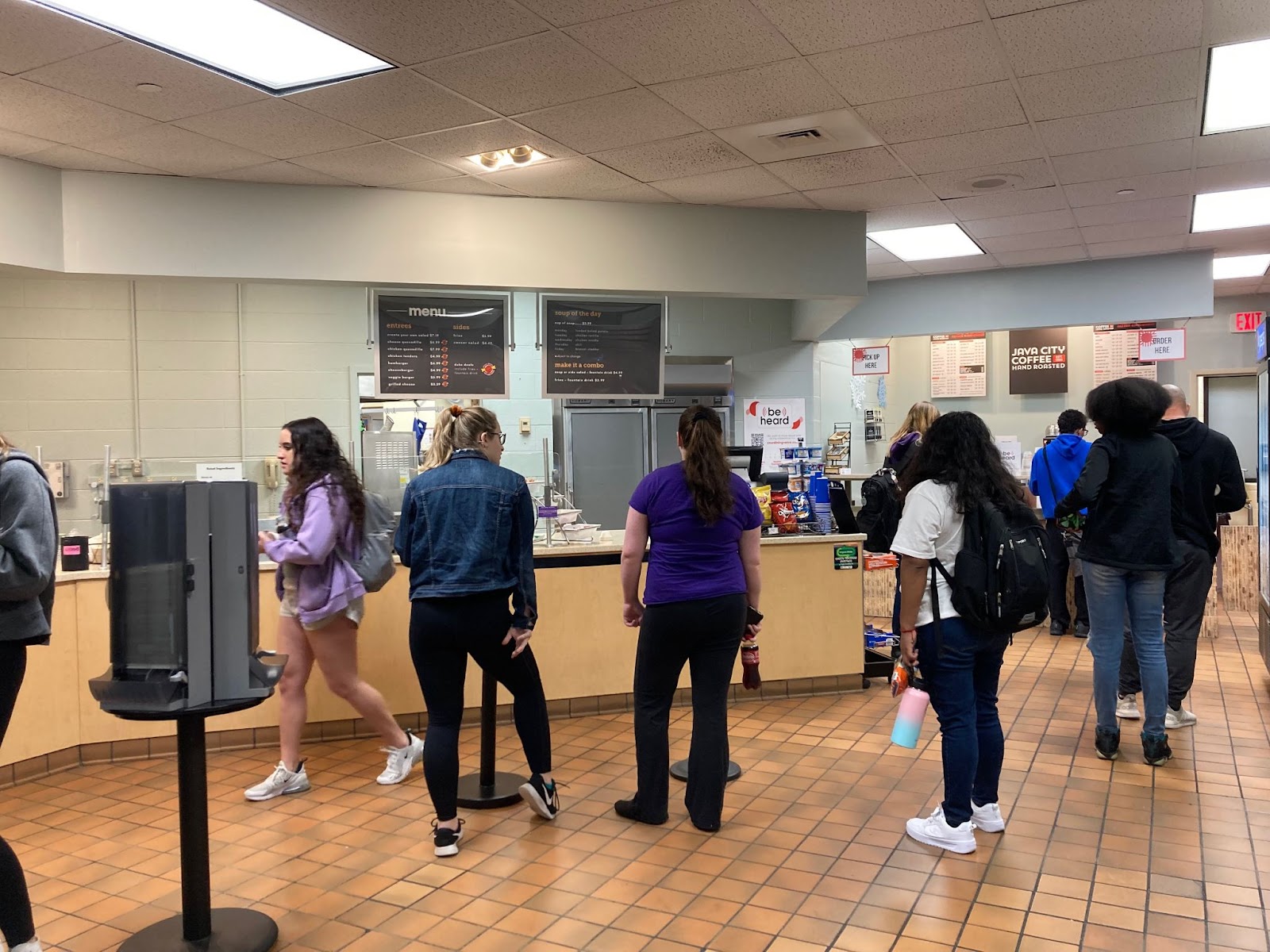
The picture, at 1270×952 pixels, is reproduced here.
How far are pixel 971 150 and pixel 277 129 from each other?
3206mm

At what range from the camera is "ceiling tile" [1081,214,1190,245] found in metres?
6.13

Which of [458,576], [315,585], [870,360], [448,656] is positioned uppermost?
[870,360]

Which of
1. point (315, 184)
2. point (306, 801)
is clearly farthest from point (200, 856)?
point (315, 184)

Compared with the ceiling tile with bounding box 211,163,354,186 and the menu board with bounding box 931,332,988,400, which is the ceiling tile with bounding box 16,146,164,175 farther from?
the menu board with bounding box 931,332,988,400

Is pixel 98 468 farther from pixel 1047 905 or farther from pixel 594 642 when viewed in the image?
pixel 1047 905

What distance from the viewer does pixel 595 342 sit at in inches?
229

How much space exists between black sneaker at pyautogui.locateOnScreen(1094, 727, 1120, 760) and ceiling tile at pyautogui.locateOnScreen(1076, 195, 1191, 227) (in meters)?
3.20

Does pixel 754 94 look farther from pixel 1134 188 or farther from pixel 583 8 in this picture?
pixel 1134 188

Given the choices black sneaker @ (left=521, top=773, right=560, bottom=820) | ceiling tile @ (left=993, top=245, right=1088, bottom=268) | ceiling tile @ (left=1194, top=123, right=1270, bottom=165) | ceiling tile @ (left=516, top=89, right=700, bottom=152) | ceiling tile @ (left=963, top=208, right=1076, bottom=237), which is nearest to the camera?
black sneaker @ (left=521, top=773, right=560, bottom=820)

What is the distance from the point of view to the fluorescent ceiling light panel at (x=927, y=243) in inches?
253

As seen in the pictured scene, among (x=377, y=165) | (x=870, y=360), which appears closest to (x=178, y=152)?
(x=377, y=165)

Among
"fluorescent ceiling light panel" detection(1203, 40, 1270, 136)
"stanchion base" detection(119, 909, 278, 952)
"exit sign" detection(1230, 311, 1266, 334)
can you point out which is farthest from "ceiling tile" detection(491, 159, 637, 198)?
"exit sign" detection(1230, 311, 1266, 334)

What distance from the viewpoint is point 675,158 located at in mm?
4641

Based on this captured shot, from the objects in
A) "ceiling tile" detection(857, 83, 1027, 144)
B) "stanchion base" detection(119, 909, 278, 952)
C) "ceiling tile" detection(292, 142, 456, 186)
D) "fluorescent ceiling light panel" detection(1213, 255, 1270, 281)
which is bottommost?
"stanchion base" detection(119, 909, 278, 952)
